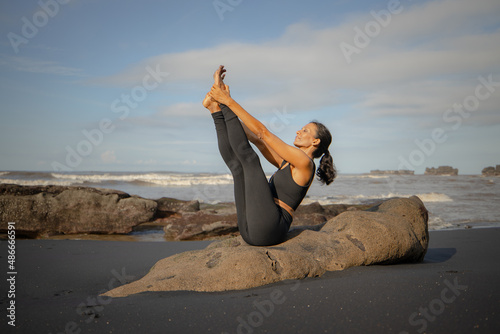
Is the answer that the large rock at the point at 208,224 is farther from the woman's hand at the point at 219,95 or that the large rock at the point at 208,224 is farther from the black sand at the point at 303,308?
the woman's hand at the point at 219,95

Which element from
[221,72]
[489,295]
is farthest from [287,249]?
[221,72]

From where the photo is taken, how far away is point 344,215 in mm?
4297

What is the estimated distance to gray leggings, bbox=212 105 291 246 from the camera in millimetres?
3656

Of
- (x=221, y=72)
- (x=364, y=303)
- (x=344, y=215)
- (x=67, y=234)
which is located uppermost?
(x=221, y=72)

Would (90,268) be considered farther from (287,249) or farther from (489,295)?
(489,295)

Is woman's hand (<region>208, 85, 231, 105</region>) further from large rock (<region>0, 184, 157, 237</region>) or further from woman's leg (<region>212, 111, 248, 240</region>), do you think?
large rock (<region>0, 184, 157, 237</region>)

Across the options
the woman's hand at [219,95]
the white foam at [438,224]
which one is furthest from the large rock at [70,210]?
the white foam at [438,224]

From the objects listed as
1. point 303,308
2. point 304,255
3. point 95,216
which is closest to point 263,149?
point 304,255

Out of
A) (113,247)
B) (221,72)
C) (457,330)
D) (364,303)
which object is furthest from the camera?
(113,247)

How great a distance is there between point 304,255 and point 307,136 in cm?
145

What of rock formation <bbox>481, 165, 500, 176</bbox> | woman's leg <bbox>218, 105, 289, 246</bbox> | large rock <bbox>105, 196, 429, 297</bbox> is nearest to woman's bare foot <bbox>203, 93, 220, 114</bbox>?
woman's leg <bbox>218, 105, 289, 246</bbox>

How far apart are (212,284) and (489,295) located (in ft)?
6.85

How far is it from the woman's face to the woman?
1.24ft

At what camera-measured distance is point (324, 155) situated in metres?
4.61
